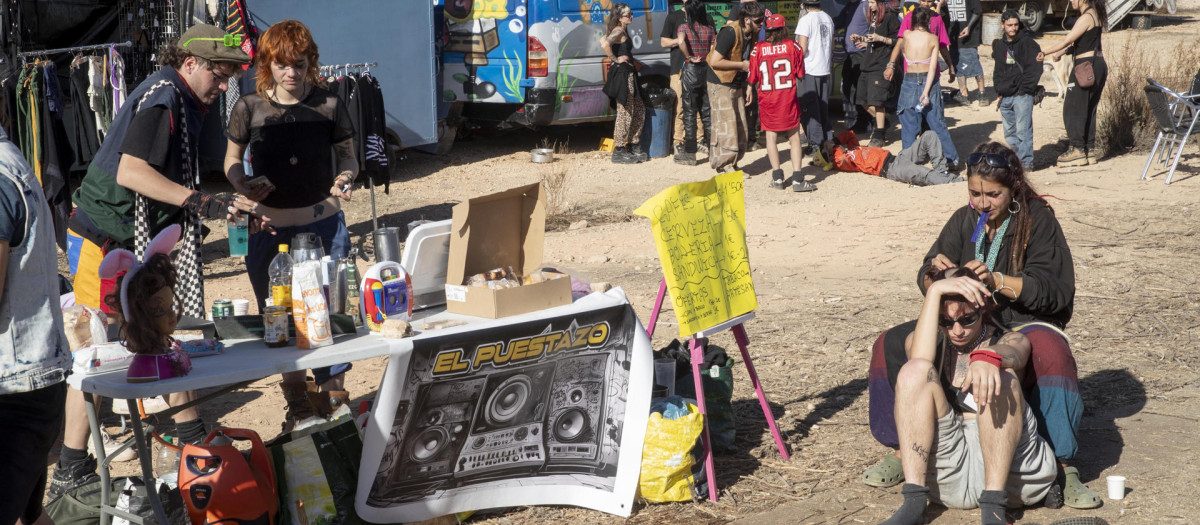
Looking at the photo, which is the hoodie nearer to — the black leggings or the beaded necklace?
the black leggings

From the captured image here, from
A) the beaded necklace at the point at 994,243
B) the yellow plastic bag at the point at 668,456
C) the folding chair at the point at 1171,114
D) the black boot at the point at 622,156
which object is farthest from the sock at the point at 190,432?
the folding chair at the point at 1171,114

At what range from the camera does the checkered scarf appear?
405cm

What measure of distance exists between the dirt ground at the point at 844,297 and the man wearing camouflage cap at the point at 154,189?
109 centimetres

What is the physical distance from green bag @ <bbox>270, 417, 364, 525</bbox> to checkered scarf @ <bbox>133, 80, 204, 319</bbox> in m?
0.86

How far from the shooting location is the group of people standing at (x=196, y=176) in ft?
12.9

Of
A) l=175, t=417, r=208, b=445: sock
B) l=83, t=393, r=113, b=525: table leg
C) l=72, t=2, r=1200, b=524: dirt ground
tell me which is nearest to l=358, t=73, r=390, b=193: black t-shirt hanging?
l=72, t=2, r=1200, b=524: dirt ground

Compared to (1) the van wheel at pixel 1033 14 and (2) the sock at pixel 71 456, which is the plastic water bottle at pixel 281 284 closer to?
(2) the sock at pixel 71 456

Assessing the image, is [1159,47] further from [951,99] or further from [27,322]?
[27,322]

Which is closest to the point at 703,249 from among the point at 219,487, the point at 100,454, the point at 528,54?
the point at 219,487

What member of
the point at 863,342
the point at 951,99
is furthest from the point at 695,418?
the point at 951,99

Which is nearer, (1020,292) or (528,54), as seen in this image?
(1020,292)

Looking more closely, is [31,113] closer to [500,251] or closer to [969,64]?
[500,251]

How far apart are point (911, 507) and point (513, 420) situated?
1.51 meters

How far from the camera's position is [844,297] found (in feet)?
22.8
